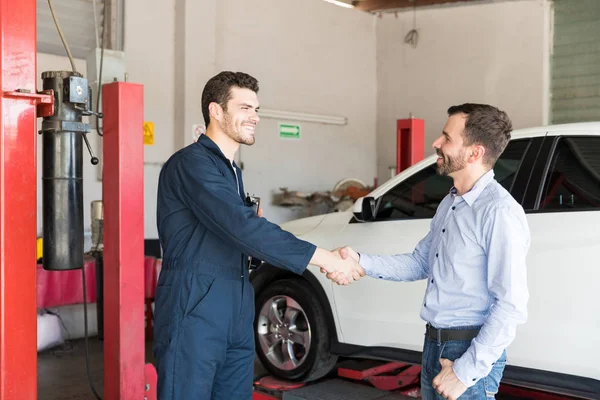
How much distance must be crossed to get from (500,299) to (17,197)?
1.60 m

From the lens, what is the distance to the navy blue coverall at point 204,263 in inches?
101

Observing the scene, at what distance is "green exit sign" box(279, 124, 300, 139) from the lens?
31.3 feet

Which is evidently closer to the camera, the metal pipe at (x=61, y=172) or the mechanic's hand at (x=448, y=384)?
the mechanic's hand at (x=448, y=384)

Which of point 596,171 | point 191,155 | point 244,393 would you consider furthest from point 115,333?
point 596,171

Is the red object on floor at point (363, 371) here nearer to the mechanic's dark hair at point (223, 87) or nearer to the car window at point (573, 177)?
the car window at point (573, 177)

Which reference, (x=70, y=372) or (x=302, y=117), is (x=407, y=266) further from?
(x=302, y=117)

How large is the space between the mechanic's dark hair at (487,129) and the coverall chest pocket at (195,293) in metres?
1.08

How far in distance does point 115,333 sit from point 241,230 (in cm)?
145

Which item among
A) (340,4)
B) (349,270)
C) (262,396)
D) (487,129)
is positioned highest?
(340,4)

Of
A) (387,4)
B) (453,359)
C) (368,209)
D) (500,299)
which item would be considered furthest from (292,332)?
(387,4)

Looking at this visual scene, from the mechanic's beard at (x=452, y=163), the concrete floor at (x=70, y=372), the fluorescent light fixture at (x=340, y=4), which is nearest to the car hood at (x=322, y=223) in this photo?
the concrete floor at (x=70, y=372)

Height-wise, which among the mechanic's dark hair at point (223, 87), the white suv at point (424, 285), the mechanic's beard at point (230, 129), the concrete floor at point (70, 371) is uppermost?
the mechanic's dark hair at point (223, 87)

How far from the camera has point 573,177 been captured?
3.57 m

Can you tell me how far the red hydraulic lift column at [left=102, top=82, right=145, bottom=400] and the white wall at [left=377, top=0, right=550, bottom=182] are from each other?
6.35m
